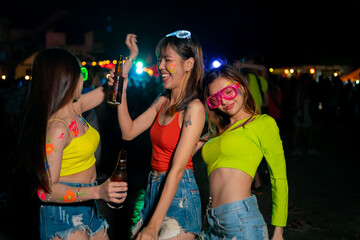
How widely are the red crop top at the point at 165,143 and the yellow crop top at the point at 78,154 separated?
0.48 meters

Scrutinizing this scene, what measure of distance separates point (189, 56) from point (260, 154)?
0.93 m

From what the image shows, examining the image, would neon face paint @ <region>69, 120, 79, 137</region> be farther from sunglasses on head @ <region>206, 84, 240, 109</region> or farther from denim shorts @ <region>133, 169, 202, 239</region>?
sunglasses on head @ <region>206, 84, 240, 109</region>

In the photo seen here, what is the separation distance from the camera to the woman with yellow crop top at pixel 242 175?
2.46 m

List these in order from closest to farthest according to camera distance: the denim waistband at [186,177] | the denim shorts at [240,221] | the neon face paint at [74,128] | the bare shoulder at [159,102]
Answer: the denim shorts at [240,221] → the neon face paint at [74,128] → the denim waistband at [186,177] → the bare shoulder at [159,102]

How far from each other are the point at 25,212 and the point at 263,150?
4695 millimetres

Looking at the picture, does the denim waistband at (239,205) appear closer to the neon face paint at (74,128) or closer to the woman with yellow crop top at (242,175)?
the woman with yellow crop top at (242,175)

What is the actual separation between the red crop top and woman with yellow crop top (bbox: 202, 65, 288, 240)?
0.93 feet

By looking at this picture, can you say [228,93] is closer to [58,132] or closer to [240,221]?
[240,221]

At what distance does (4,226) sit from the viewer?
5.33 meters

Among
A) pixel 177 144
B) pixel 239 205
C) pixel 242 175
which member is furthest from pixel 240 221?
pixel 177 144

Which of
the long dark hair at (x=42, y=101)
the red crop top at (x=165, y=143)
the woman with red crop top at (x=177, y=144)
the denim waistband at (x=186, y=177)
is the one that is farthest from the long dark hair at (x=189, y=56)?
the long dark hair at (x=42, y=101)

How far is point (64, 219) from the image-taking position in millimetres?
2590

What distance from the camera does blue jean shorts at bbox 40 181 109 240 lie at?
2551mm

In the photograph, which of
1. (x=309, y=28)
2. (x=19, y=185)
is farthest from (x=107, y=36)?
(x=19, y=185)
